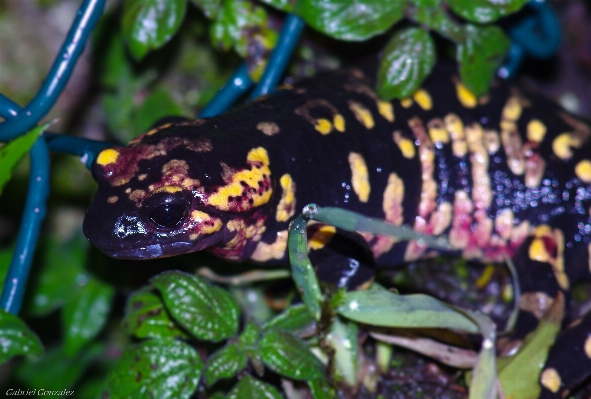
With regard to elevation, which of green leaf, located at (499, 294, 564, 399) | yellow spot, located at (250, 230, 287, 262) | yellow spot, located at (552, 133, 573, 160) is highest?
yellow spot, located at (552, 133, 573, 160)

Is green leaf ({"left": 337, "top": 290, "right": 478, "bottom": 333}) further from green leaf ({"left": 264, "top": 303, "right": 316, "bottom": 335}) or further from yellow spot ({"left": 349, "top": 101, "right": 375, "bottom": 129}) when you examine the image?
yellow spot ({"left": 349, "top": 101, "right": 375, "bottom": 129})

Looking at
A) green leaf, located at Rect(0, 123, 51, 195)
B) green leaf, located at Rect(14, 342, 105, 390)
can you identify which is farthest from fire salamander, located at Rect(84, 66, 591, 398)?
green leaf, located at Rect(14, 342, 105, 390)

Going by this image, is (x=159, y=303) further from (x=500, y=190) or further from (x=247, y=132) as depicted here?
(x=500, y=190)

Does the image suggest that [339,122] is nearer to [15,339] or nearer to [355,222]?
[355,222]

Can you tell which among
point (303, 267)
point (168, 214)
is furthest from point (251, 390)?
point (168, 214)

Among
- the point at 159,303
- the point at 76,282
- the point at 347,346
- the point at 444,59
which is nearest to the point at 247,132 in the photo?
the point at 159,303
